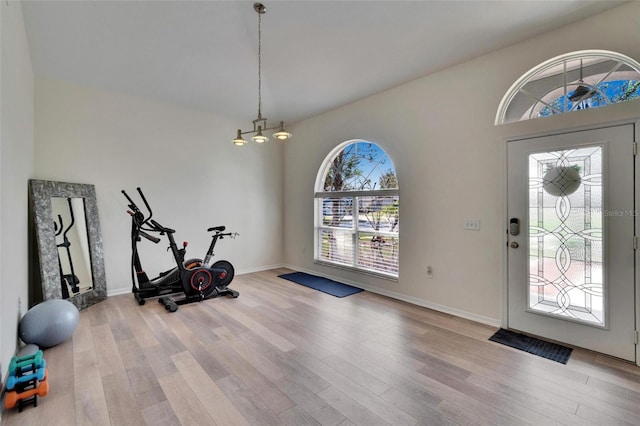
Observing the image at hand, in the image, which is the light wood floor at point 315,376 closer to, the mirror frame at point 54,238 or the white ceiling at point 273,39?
the mirror frame at point 54,238

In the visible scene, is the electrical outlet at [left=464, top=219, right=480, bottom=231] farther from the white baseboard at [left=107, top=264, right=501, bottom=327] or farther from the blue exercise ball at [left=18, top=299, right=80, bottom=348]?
the blue exercise ball at [left=18, top=299, right=80, bottom=348]

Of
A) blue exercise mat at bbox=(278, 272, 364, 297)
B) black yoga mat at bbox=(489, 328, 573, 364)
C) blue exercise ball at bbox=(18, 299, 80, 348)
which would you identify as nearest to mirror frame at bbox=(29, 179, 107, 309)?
blue exercise ball at bbox=(18, 299, 80, 348)

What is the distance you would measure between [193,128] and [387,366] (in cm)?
469

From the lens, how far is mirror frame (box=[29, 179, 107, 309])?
3.45 metres

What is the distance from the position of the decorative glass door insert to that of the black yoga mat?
11.5 inches

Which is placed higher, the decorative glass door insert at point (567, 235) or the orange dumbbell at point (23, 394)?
the decorative glass door insert at point (567, 235)

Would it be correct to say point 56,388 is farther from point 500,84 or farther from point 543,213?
point 500,84

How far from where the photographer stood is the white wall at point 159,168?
402 cm

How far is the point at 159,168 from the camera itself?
4.77 m

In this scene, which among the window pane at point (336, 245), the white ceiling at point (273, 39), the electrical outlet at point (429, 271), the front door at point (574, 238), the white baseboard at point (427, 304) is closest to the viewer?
the front door at point (574, 238)

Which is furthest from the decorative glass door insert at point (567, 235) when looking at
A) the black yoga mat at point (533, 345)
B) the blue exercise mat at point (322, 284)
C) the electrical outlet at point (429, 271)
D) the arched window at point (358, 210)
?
the blue exercise mat at point (322, 284)

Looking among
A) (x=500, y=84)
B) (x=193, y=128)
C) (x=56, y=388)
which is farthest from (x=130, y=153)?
(x=500, y=84)

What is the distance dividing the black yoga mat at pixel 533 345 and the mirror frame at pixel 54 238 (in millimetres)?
4878

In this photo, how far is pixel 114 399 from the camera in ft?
6.70
